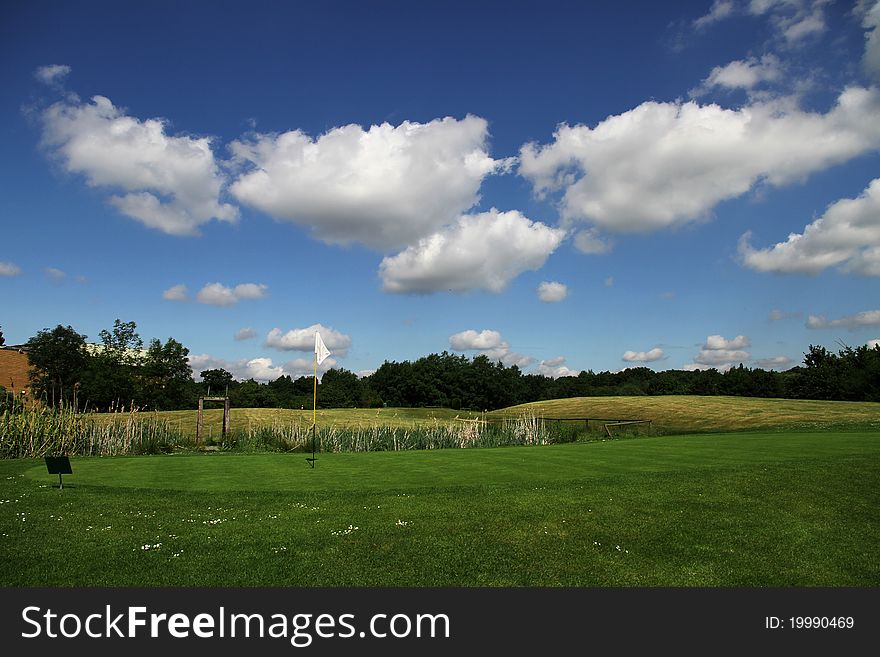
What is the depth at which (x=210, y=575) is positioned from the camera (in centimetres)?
715

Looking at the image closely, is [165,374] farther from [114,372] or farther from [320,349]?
[320,349]

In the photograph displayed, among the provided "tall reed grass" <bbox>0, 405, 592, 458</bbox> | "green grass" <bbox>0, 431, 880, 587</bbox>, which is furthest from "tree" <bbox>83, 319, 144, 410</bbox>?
"green grass" <bbox>0, 431, 880, 587</bbox>

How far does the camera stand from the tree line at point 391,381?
63.6 metres

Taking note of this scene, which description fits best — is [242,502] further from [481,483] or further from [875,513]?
[875,513]

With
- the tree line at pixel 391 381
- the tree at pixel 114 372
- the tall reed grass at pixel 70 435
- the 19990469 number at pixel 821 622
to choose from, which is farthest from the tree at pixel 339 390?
the 19990469 number at pixel 821 622

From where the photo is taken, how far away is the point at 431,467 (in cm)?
1670

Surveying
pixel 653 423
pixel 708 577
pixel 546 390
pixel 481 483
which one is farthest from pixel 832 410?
pixel 546 390


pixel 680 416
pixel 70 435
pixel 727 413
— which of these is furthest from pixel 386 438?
pixel 727 413

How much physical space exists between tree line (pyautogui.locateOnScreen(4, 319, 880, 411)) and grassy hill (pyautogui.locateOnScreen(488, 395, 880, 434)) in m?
18.5

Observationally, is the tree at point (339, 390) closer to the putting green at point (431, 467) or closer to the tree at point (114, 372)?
the tree at point (114, 372)

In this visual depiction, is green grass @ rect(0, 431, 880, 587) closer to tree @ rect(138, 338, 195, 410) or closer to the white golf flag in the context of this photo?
the white golf flag

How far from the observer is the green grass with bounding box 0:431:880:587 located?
23.9ft

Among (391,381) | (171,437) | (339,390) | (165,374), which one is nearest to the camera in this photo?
(171,437)

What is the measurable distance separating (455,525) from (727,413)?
1775 inches
